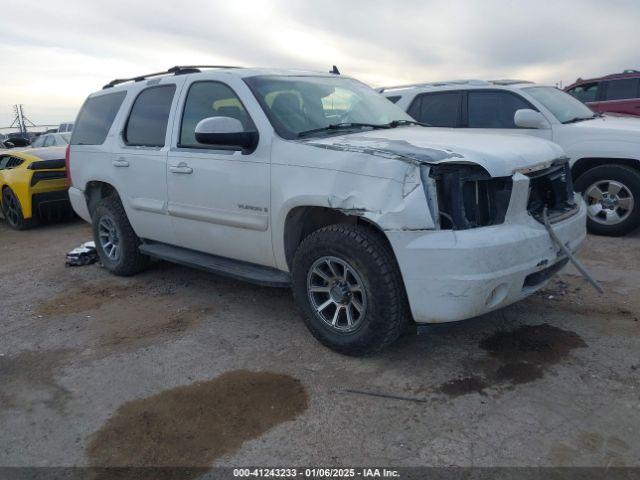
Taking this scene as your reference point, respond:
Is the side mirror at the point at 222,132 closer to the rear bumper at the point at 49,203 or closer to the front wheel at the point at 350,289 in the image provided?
the front wheel at the point at 350,289

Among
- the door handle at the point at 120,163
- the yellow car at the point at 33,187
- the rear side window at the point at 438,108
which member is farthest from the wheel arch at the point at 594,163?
the yellow car at the point at 33,187

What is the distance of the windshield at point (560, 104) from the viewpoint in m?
6.83

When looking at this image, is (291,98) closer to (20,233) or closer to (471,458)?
(471,458)

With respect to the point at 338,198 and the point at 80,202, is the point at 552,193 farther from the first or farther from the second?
the point at 80,202

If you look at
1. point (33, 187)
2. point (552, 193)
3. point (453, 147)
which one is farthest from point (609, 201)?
point (33, 187)

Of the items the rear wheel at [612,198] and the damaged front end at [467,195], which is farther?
the rear wheel at [612,198]

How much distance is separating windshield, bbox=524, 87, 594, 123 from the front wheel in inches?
174

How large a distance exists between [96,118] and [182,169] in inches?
76.6

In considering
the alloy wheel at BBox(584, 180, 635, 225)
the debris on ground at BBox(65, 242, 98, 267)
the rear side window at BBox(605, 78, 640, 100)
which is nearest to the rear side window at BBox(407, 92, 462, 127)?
the alloy wheel at BBox(584, 180, 635, 225)

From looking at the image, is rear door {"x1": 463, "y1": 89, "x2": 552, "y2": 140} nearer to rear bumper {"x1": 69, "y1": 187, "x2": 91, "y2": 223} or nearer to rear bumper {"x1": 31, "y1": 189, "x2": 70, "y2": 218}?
rear bumper {"x1": 69, "y1": 187, "x2": 91, "y2": 223}

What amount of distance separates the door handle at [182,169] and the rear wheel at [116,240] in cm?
121

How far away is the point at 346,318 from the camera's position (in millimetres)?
3666

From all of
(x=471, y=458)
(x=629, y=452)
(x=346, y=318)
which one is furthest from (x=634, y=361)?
(x=346, y=318)

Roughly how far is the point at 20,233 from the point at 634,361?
8407mm
